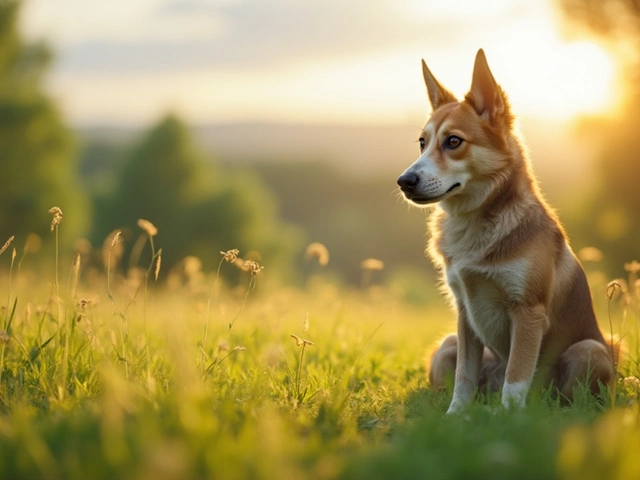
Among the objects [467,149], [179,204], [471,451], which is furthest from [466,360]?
[179,204]

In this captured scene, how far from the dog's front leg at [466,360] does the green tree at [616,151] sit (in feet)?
55.5

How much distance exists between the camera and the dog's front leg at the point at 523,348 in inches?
180

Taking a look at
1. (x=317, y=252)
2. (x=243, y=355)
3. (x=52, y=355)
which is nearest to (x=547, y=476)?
(x=317, y=252)

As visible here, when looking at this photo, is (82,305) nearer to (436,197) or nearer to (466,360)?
(436,197)

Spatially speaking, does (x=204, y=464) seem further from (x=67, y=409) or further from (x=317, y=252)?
(x=317, y=252)

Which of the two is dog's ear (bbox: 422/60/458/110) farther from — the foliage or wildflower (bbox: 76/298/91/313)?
the foliage

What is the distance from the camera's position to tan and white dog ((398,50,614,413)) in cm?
477

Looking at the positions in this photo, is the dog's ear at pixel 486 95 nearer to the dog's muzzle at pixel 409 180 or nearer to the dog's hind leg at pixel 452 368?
the dog's muzzle at pixel 409 180

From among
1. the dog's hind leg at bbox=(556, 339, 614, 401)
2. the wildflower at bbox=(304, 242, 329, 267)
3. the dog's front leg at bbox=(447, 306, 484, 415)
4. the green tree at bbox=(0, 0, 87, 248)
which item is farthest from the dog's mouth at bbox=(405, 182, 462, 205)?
the green tree at bbox=(0, 0, 87, 248)

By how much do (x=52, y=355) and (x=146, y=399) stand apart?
4.97 feet

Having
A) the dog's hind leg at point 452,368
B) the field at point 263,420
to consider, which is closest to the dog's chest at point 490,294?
the dog's hind leg at point 452,368

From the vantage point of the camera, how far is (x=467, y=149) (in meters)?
5.07

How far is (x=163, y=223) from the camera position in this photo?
3303 cm

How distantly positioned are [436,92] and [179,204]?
93.8 ft
